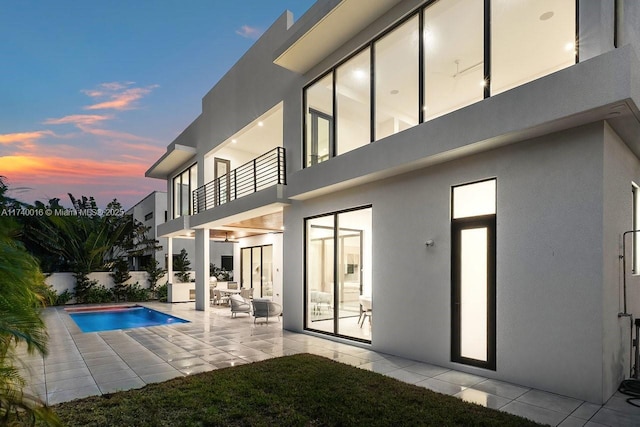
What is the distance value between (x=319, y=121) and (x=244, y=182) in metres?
4.81

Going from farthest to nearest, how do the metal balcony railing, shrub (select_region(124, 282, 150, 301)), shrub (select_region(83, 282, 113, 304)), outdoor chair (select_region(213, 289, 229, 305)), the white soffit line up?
shrub (select_region(124, 282, 150, 301)), shrub (select_region(83, 282, 113, 304)), outdoor chair (select_region(213, 289, 229, 305)), the metal balcony railing, the white soffit

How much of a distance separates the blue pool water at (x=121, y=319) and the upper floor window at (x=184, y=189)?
5.07 m

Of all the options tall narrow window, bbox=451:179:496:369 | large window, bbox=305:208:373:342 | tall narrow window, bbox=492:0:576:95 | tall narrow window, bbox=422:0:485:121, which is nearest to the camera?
tall narrow window, bbox=451:179:496:369

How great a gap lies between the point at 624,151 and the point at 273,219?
35.8 ft

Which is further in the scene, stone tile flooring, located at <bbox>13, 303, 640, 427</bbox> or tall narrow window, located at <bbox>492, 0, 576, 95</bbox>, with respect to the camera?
tall narrow window, located at <bbox>492, 0, 576, 95</bbox>

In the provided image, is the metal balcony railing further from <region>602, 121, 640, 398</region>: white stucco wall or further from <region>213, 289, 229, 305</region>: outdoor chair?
<region>602, 121, 640, 398</region>: white stucco wall

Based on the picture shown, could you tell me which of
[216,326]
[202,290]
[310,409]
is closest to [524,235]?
[310,409]

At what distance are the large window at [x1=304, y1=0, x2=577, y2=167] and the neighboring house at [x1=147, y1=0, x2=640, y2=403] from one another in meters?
0.04

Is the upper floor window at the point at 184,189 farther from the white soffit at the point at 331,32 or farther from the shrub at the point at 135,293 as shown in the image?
the white soffit at the point at 331,32

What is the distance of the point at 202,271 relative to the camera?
17.1 m

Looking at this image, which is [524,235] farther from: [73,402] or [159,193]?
[159,193]

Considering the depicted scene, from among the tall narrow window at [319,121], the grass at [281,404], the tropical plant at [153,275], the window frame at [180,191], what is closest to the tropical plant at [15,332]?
the grass at [281,404]

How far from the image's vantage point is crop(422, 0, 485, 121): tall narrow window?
7480 mm

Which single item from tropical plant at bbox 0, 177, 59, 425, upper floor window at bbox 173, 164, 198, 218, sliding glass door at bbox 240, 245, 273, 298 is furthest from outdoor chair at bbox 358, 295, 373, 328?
upper floor window at bbox 173, 164, 198, 218
